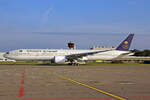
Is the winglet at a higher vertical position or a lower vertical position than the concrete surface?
higher

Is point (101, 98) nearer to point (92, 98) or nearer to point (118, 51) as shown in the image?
point (92, 98)

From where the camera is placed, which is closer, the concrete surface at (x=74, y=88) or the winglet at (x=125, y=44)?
the concrete surface at (x=74, y=88)

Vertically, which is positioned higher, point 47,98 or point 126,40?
point 126,40

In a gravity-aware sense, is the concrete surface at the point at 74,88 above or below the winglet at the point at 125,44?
below

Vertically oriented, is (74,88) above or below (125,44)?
below

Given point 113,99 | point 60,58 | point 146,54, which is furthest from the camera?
point 146,54

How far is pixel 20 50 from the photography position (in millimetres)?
44062

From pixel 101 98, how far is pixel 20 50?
1524 inches

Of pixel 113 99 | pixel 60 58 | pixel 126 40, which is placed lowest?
pixel 113 99

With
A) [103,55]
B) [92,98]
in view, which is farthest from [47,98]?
[103,55]

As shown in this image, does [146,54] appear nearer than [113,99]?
No

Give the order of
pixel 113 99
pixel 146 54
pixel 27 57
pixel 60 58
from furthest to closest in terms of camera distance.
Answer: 1. pixel 146 54
2. pixel 27 57
3. pixel 60 58
4. pixel 113 99

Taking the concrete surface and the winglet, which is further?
the winglet

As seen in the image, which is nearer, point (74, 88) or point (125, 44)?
point (74, 88)
